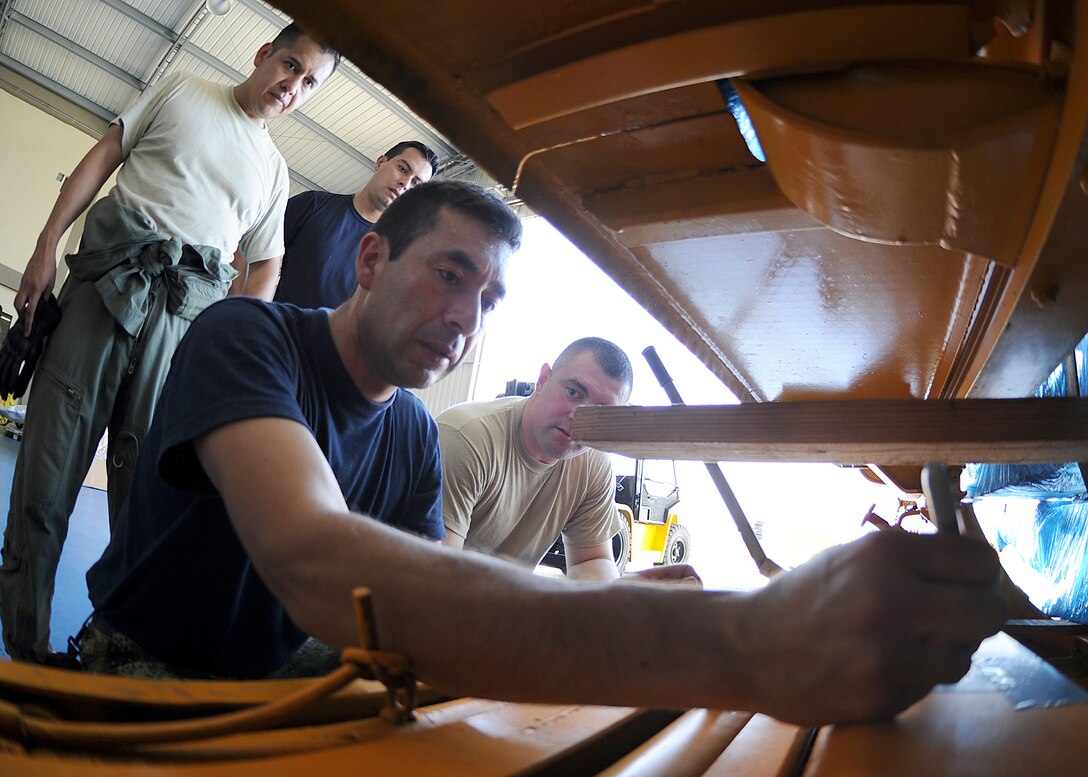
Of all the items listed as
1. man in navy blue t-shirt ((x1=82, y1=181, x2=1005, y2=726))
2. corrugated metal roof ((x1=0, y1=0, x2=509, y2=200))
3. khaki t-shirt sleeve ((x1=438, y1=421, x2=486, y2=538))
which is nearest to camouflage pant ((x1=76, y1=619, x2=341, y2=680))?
man in navy blue t-shirt ((x1=82, y1=181, x2=1005, y2=726))

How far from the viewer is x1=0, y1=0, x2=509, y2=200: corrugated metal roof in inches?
326

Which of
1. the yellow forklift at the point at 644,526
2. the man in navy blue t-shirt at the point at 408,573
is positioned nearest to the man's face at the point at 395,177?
the man in navy blue t-shirt at the point at 408,573

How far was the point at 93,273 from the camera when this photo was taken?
1589mm

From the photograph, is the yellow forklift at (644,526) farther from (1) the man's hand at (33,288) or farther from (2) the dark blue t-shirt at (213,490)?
(2) the dark blue t-shirt at (213,490)

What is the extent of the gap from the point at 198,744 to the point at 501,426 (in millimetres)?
1660

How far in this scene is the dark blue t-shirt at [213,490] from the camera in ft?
2.73

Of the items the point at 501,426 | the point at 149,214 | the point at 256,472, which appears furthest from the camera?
the point at 501,426

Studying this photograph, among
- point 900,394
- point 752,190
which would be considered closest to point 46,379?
point 752,190

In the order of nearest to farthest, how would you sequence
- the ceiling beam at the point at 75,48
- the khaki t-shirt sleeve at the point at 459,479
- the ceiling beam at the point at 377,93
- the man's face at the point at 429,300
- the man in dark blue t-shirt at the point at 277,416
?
the man in dark blue t-shirt at the point at 277,416 < the man's face at the point at 429,300 < the khaki t-shirt sleeve at the point at 459,479 < the ceiling beam at the point at 377,93 < the ceiling beam at the point at 75,48

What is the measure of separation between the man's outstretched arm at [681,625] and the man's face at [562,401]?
4.78 ft

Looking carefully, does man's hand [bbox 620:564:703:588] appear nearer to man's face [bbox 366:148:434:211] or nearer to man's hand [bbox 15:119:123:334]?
man's hand [bbox 15:119:123:334]

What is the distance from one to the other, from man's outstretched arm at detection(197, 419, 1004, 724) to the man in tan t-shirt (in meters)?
1.34

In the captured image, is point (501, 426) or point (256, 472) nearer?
point (256, 472)

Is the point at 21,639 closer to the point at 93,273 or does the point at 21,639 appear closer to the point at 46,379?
the point at 46,379
